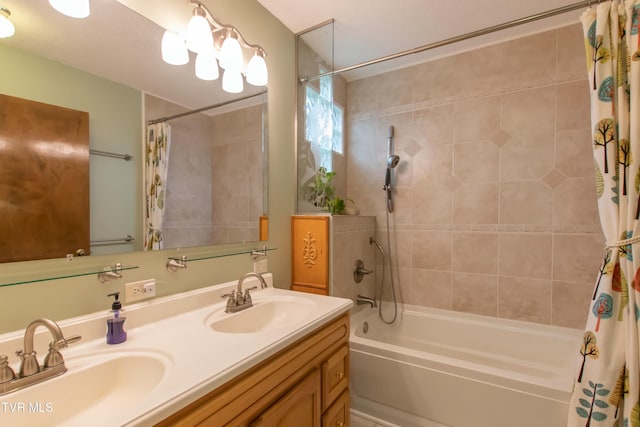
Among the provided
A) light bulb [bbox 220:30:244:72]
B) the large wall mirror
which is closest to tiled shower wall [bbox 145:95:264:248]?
the large wall mirror

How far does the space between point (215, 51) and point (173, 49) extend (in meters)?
0.23

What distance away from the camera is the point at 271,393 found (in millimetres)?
938

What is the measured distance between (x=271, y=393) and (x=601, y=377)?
4.27ft

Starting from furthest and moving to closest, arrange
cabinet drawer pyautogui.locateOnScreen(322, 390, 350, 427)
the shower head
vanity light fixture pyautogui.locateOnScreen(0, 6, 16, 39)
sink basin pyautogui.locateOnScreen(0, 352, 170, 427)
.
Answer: the shower head
cabinet drawer pyautogui.locateOnScreen(322, 390, 350, 427)
vanity light fixture pyautogui.locateOnScreen(0, 6, 16, 39)
sink basin pyautogui.locateOnScreen(0, 352, 170, 427)

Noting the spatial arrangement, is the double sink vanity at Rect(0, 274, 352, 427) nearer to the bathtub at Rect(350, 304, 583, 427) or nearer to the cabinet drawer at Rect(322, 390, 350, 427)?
the cabinet drawer at Rect(322, 390, 350, 427)

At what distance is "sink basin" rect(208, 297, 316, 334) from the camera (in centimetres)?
126

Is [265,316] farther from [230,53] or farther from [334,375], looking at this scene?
[230,53]

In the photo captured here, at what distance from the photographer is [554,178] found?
6.53 ft

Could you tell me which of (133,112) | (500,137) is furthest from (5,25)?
(500,137)

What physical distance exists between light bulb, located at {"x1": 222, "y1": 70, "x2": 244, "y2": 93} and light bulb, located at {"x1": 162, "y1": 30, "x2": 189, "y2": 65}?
0.71ft

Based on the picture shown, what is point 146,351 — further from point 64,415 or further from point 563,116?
point 563,116

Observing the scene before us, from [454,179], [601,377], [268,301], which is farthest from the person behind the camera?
[454,179]

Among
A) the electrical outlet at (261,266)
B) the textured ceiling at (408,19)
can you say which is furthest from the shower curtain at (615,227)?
the electrical outlet at (261,266)

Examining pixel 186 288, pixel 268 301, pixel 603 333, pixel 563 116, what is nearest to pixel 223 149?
pixel 186 288
